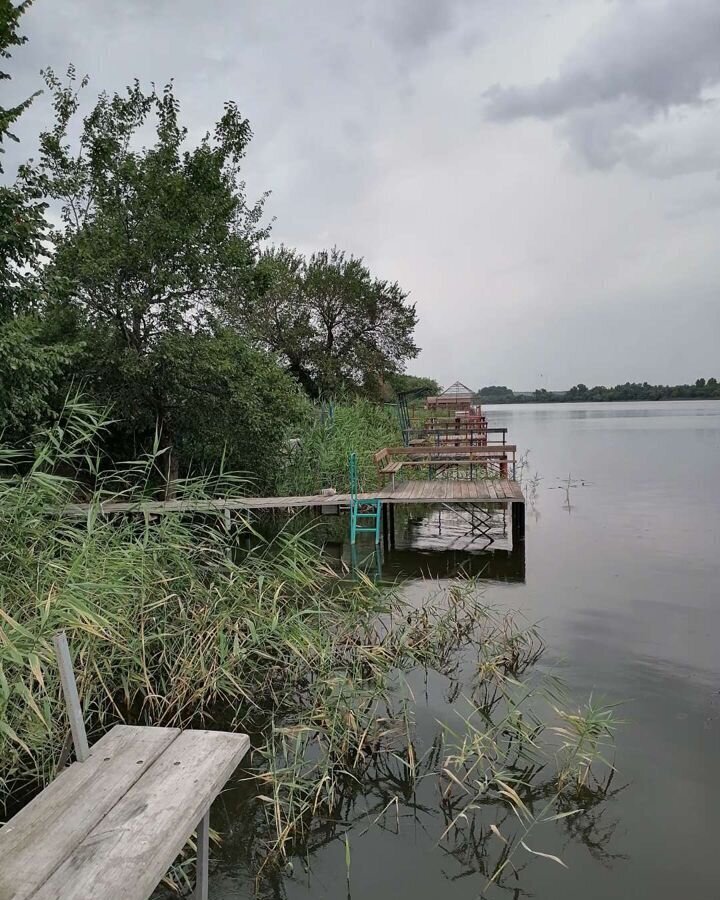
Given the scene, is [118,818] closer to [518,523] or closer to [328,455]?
[518,523]

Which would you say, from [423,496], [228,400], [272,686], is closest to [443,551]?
[423,496]

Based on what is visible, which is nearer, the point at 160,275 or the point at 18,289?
the point at 18,289

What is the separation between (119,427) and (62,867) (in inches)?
410

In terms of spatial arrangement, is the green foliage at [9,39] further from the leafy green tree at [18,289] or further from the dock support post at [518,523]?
the dock support post at [518,523]

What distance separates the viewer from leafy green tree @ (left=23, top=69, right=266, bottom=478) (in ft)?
32.2

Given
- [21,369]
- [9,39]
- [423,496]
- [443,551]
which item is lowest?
[443,551]

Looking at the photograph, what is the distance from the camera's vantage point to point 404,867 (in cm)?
337

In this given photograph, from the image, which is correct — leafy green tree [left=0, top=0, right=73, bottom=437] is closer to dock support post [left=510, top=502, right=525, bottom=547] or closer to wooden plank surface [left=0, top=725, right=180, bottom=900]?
wooden plank surface [left=0, top=725, right=180, bottom=900]

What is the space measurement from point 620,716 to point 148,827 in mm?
4158

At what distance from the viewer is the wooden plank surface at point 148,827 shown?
68.4 inches

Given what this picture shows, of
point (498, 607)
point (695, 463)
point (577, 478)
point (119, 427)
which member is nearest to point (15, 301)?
point (119, 427)

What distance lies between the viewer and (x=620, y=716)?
16.3 feet

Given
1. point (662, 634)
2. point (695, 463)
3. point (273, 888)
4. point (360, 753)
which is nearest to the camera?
point (273, 888)

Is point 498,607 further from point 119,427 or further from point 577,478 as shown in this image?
point 577,478
